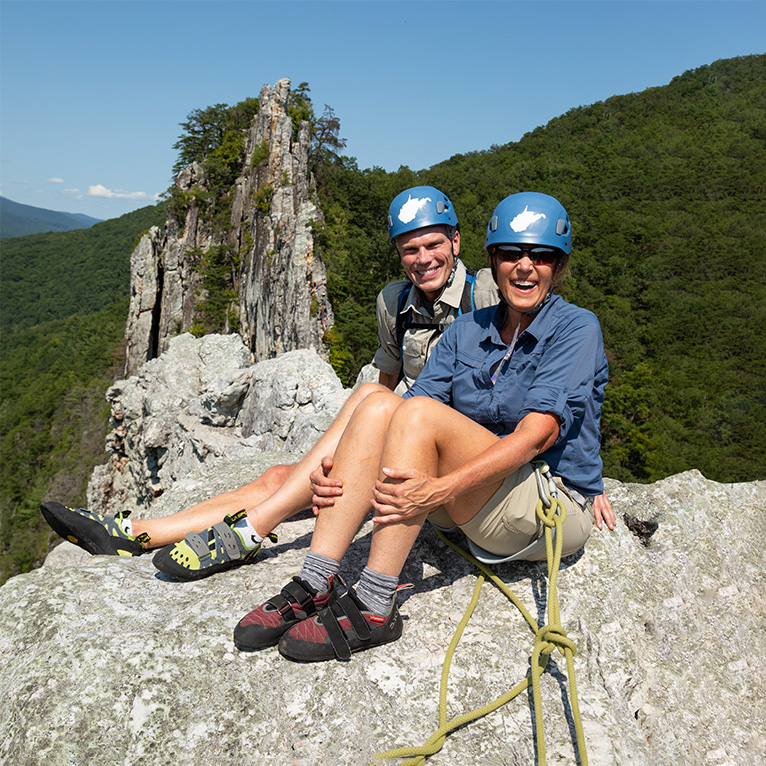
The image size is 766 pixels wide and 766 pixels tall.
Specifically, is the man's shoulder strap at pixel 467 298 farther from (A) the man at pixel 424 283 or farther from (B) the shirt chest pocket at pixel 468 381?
(B) the shirt chest pocket at pixel 468 381

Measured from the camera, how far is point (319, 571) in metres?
2.53

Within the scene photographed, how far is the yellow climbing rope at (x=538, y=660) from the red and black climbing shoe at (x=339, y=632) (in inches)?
13.1

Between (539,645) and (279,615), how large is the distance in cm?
115

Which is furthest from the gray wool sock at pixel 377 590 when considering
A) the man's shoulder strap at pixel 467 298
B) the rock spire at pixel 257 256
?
the rock spire at pixel 257 256

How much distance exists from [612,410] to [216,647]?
115 ft

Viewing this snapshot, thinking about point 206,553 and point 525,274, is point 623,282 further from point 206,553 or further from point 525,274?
point 206,553

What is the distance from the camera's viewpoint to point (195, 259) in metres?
26.3

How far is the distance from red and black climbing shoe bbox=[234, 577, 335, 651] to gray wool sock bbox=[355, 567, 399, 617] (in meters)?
0.18

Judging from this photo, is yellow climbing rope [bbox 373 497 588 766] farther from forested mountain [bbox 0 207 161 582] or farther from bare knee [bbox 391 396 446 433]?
forested mountain [bbox 0 207 161 582]

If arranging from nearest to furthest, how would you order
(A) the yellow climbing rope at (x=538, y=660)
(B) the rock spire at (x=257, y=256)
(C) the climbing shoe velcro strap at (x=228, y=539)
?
1. (A) the yellow climbing rope at (x=538, y=660)
2. (C) the climbing shoe velcro strap at (x=228, y=539)
3. (B) the rock spire at (x=257, y=256)

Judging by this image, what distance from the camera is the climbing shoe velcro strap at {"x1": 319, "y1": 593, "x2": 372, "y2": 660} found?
2.35 metres

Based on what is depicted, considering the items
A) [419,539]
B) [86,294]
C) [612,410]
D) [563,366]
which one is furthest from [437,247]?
[86,294]

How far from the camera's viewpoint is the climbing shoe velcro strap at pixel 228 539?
9.90 feet

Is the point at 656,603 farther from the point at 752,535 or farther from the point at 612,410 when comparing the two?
the point at 612,410
